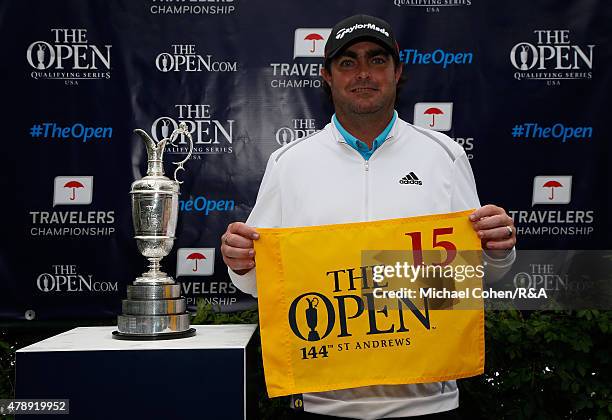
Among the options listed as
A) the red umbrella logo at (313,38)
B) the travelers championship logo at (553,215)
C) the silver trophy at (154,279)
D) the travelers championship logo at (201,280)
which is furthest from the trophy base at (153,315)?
the travelers championship logo at (553,215)

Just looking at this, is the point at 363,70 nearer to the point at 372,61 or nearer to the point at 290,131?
the point at 372,61

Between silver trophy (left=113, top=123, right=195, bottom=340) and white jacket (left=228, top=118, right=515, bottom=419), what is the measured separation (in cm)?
21

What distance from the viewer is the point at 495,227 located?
62.8 inches

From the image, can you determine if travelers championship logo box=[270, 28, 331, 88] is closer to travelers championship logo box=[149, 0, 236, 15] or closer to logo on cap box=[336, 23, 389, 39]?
Answer: travelers championship logo box=[149, 0, 236, 15]

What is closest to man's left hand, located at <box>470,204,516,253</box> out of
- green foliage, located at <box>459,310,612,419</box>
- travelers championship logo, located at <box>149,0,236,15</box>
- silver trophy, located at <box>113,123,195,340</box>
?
silver trophy, located at <box>113,123,195,340</box>

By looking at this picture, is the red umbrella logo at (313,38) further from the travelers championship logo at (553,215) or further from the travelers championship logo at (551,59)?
the travelers championship logo at (553,215)

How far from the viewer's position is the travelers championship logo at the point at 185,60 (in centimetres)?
281

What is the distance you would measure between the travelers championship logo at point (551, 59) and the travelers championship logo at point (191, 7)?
4.59 feet

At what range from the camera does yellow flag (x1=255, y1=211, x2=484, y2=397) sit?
1.59 metres

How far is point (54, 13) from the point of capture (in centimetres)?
280

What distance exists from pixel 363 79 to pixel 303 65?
1.17m

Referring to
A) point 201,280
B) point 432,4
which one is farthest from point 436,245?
point 432,4

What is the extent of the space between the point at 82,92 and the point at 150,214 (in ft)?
4.54

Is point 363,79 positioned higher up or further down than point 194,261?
higher up
